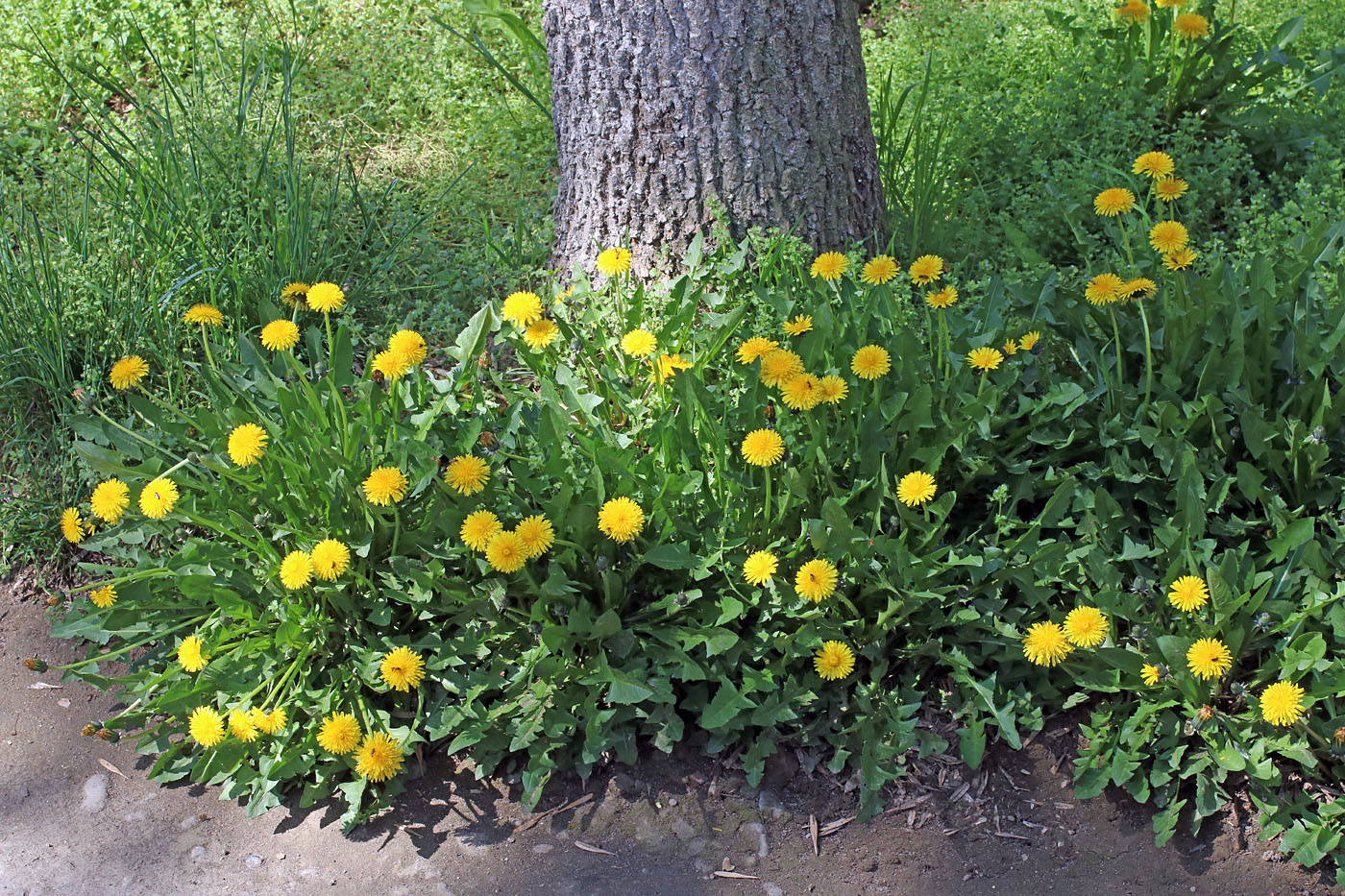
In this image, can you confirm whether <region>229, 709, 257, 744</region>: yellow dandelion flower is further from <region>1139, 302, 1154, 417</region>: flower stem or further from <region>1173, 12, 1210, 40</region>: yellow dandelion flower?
<region>1173, 12, 1210, 40</region>: yellow dandelion flower

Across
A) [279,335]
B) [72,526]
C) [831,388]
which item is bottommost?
[72,526]

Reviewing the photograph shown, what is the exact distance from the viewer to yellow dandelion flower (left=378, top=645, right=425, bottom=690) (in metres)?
2.24

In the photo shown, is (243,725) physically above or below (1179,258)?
below

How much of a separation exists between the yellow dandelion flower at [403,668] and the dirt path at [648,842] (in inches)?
12.4

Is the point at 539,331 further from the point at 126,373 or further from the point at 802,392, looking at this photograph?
the point at 126,373

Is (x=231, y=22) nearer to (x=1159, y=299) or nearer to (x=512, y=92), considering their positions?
(x=512, y=92)

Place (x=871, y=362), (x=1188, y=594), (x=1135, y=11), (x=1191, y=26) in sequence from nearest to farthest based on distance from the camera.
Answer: (x=1188, y=594) → (x=871, y=362) → (x=1191, y=26) → (x=1135, y=11)

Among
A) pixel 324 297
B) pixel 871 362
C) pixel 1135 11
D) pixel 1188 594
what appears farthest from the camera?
pixel 1135 11

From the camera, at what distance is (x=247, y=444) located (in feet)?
7.59

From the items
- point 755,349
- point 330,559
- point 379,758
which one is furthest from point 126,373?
point 755,349

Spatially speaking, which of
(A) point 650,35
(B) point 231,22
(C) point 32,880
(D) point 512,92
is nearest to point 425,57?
(D) point 512,92

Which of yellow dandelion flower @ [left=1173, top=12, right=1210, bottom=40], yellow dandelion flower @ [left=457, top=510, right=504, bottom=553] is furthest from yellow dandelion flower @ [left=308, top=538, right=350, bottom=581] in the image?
yellow dandelion flower @ [left=1173, top=12, right=1210, bottom=40]

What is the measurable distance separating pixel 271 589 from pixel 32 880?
769 millimetres

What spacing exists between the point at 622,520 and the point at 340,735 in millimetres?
737
